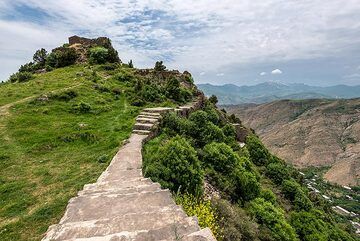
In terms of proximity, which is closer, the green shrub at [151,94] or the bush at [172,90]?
the green shrub at [151,94]

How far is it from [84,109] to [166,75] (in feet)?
57.8

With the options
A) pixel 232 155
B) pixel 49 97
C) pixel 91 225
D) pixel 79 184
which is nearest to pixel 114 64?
pixel 49 97

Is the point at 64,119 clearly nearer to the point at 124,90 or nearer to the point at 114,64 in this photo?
the point at 124,90

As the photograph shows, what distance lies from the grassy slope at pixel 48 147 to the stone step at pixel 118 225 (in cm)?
281

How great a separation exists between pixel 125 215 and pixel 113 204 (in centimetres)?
141

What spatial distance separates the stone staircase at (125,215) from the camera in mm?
7062

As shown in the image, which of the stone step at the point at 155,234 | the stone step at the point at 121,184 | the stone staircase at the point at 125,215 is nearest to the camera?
the stone step at the point at 155,234

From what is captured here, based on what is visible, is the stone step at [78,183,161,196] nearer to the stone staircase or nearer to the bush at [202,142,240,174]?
the stone staircase

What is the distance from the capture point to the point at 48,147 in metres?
19.2

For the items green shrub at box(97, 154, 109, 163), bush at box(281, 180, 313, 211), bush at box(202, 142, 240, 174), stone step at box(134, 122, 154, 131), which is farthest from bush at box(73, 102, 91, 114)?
bush at box(281, 180, 313, 211)

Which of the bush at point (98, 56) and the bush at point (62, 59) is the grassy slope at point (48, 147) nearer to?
the bush at point (62, 59)

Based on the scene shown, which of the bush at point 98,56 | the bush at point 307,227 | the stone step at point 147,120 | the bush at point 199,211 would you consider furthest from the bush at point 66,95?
the bush at point 307,227

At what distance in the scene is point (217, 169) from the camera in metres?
21.5

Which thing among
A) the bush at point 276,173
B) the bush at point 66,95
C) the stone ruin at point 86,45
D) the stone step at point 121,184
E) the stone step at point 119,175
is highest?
the stone ruin at point 86,45
